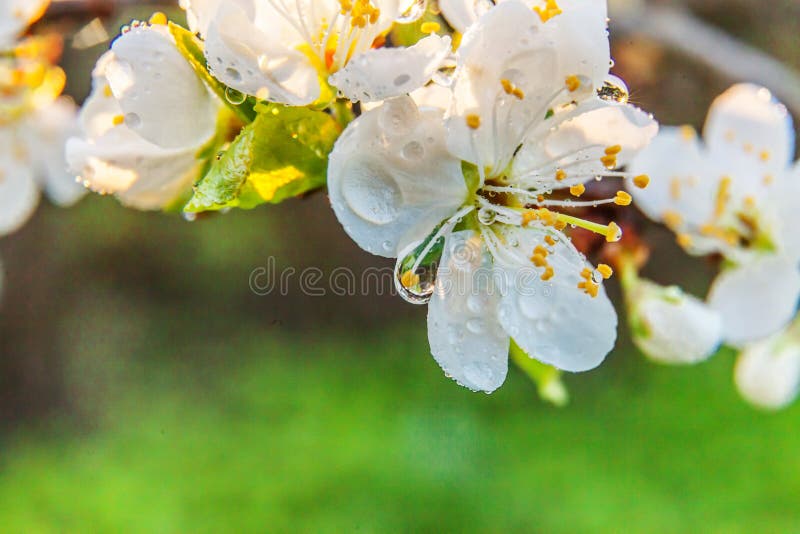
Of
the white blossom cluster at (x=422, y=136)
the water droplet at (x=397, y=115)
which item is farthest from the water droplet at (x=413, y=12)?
the water droplet at (x=397, y=115)

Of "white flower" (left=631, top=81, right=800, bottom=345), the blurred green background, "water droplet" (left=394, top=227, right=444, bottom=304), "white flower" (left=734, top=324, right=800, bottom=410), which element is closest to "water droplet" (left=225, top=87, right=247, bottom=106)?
"water droplet" (left=394, top=227, right=444, bottom=304)

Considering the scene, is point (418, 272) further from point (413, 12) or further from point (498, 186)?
point (413, 12)

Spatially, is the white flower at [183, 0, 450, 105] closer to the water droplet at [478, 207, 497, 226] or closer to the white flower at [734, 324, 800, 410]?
the water droplet at [478, 207, 497, 226]

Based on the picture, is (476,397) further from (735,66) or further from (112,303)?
(735,66)

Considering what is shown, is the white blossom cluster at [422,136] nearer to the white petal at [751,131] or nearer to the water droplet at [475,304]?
the water droplet at [475,304]

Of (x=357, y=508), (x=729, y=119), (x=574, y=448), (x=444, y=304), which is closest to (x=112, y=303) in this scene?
(x=357, y=508)
